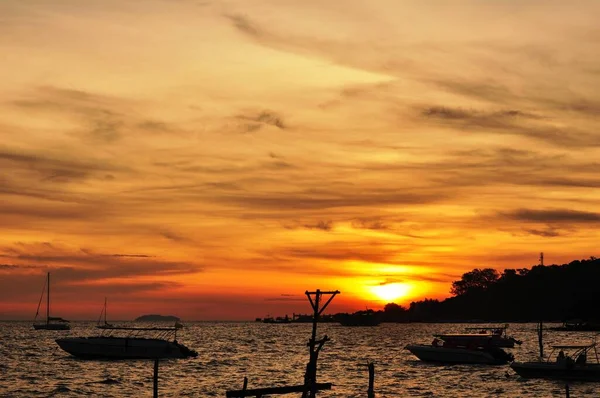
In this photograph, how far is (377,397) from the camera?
238 ft

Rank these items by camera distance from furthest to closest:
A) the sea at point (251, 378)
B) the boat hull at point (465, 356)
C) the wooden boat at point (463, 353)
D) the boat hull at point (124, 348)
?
1. the boat hull at point (124, 348)
2. the wooden boat at point (463, 353)
3. the boat hull at point (465, 356)
4. the sea at point (251, 378)

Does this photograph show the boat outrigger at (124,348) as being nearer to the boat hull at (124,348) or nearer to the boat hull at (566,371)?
the boat hull at (124,348)

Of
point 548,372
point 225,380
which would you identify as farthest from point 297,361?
point 548,372

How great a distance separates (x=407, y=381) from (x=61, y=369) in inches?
1807

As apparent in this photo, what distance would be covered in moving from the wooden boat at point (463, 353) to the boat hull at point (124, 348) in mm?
33098

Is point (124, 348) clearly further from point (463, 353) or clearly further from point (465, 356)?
point (465, 356)

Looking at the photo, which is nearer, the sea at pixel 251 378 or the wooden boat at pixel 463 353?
the sea at pixel 251 378

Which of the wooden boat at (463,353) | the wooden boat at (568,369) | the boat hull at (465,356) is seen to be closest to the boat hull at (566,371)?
the wooden boat at (568,369)

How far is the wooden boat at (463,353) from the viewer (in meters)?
108

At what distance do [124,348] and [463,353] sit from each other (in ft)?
156

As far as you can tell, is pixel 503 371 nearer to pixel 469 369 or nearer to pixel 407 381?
pixel 469 369

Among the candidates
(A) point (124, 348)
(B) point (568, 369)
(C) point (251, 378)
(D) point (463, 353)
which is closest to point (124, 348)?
(A) point (124, 348)

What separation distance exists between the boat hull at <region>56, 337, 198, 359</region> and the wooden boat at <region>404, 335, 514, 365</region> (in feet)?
109

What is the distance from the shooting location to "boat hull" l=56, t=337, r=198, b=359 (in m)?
117
